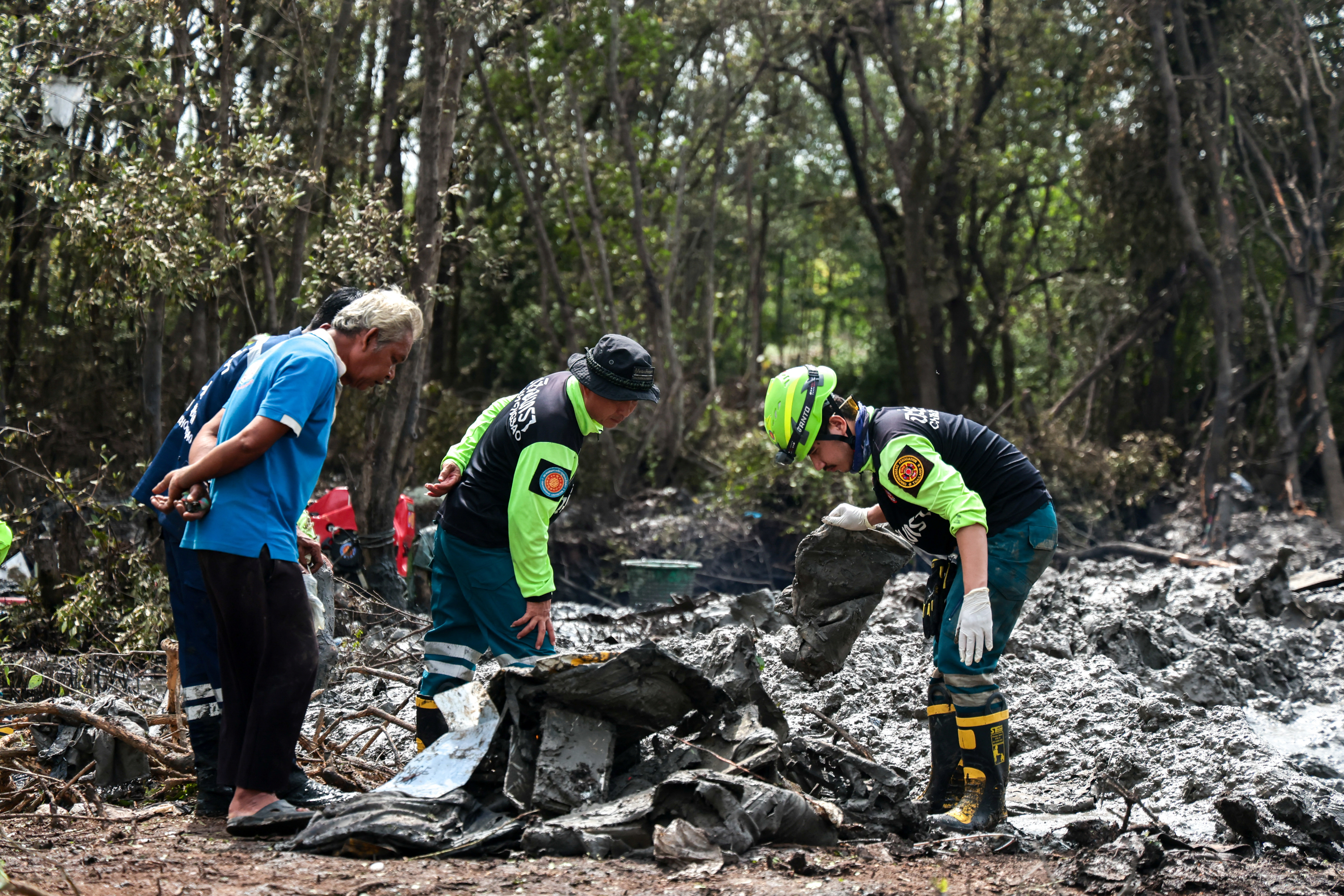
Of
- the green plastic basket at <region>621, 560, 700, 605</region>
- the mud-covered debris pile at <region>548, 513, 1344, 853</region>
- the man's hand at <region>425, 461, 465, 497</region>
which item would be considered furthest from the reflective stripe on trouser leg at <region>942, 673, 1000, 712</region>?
the green plastic basket at <region>621, 560, 700, 605</region>

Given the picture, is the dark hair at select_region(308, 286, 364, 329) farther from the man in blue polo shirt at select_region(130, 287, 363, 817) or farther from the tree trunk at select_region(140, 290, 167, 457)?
the tree trunk at select_region(140, 290, 167, 457)

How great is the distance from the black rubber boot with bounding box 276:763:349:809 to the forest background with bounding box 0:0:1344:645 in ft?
10.7

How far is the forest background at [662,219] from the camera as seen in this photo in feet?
24.5

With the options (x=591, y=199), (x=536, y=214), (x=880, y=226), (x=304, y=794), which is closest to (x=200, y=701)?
(x=304, y=794)

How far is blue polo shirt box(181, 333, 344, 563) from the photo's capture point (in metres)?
3.24

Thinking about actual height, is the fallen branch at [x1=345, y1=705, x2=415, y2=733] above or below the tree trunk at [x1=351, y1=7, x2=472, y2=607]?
below

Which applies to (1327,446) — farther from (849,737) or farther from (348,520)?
(849,737)

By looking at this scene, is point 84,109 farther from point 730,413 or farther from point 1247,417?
point 1247,417

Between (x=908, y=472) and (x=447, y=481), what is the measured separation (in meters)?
1.68

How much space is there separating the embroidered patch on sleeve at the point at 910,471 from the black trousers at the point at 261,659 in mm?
1926

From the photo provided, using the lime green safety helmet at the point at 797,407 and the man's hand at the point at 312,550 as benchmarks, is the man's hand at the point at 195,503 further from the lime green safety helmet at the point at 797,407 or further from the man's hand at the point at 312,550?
the lime green safety helmet at the point at 797,407

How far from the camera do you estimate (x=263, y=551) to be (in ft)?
10.8

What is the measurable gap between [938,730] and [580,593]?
658 centimetres

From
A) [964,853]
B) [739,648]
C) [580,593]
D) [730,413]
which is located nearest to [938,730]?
Answer: [964,853]
